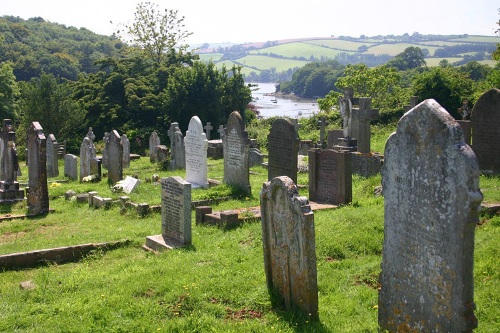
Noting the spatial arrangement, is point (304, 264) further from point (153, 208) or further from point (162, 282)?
point (153, 208)

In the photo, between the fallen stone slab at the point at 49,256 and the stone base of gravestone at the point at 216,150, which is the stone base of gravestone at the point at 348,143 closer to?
the stone base of gravestone at the point at 216,150

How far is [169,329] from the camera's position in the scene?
22.6 feet

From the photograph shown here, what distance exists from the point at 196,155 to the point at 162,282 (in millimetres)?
9625

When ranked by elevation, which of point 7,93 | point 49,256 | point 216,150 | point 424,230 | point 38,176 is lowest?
point 49,256

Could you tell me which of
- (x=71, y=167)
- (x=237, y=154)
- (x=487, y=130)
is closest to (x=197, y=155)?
(x=237, y=154)

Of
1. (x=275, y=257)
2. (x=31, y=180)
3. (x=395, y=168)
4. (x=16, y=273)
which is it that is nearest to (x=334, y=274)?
(x=275, y=257)

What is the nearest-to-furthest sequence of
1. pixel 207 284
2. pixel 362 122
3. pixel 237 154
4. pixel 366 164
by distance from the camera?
1. pixel 207 284
2. pixel 237 154
3. pixel 366 164
4. pixel 362 122

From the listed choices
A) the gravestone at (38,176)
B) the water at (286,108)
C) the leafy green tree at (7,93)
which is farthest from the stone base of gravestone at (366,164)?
the water at (286,108)

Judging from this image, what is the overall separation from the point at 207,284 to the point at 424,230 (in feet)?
11.0

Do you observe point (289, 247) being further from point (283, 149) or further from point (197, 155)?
point (197, 155)

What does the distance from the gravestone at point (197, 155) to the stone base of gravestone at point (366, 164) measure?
14.6ft

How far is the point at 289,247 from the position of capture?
7.34 meters

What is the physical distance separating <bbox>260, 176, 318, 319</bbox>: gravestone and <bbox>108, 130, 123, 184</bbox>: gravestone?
1242 centimetres

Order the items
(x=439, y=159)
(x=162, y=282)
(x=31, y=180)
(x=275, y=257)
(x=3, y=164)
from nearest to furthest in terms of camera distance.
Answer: (x=439, y=159), (x=275, y=257), (x=162, y=282), (x=31, y=180), (x=3, y=164)
